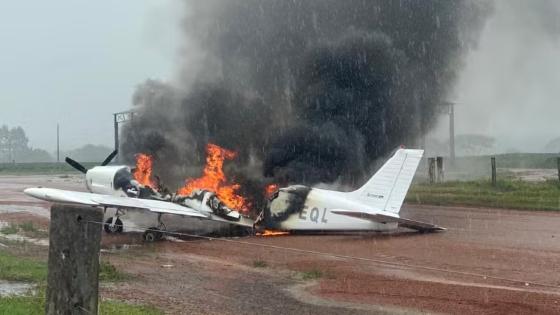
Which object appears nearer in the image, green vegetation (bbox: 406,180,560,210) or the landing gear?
the landing gear

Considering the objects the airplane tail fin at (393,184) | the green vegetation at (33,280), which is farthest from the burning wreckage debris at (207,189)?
the green vegetation at (33,280)

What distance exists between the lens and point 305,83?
2417 centimetres

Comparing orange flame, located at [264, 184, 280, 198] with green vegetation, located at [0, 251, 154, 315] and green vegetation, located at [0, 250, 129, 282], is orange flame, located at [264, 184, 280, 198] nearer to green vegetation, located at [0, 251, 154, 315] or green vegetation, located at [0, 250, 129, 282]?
green vegetation, located at [0, 251, 154, 315]

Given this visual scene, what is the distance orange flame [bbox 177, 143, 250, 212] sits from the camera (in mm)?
19641

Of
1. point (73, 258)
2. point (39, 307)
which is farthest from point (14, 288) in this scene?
point (73, 258)

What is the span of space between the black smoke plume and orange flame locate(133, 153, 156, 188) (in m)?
0.70

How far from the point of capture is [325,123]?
22.5 meters

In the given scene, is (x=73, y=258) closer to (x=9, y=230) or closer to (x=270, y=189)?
(x=9, y=230)

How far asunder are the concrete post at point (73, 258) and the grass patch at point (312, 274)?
6.51 meters

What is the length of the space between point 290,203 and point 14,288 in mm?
7994

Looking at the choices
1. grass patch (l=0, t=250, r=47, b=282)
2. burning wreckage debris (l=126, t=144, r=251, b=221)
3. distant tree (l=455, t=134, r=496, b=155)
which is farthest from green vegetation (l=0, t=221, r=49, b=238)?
distant tree (l=455, t=134, r=496, b=155)

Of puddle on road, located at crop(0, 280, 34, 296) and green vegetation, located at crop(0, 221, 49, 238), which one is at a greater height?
green vegetation, located at crop(0, 221, 49, 238)

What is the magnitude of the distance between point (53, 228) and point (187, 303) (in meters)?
4.50

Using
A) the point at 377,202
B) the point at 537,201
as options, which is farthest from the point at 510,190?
the point at 377,202
